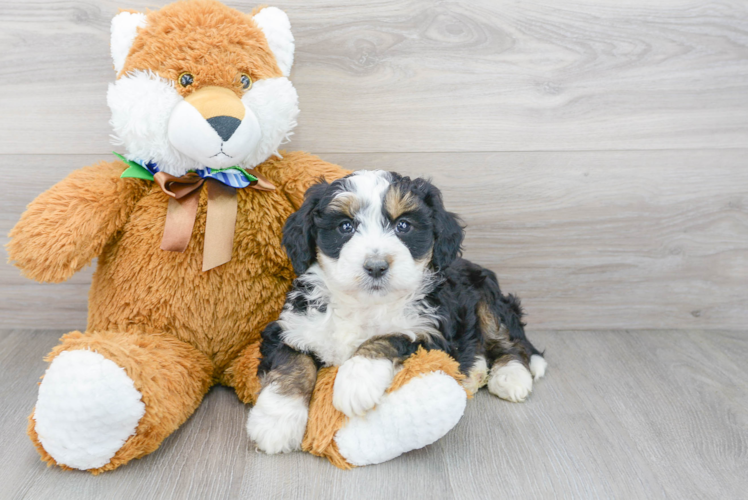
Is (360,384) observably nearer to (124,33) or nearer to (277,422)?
(277,422)

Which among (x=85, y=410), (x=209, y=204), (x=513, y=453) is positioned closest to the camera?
(x=85, y=410)

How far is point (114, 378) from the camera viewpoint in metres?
1.39

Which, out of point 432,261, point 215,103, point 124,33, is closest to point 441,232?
point 432,261

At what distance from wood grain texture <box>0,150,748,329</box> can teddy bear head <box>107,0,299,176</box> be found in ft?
1.82

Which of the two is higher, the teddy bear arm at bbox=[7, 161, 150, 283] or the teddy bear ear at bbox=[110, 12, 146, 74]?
the teddy bear ear at bbox=[110, 12, 146, 74]

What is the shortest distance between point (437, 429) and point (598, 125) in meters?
1.42

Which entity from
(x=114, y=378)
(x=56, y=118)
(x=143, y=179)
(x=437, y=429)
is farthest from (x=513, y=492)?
(x=56, y=118)

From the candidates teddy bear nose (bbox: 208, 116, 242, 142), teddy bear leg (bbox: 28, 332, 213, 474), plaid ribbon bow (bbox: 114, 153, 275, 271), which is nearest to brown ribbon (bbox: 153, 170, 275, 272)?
plaid ribbon bow (bbox: 114, 153, 275, 271)

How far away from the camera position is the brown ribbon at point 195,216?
1678mm

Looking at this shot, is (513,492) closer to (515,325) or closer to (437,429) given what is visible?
(437,429)

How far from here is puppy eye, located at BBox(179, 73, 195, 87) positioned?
1.61 metres

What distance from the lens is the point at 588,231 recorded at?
2328 mm

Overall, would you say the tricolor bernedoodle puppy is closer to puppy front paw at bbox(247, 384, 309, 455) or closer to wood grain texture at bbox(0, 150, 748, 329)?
puppy front paw at bbox(247, 384, 309, 455)

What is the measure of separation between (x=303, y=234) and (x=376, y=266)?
268 mm
